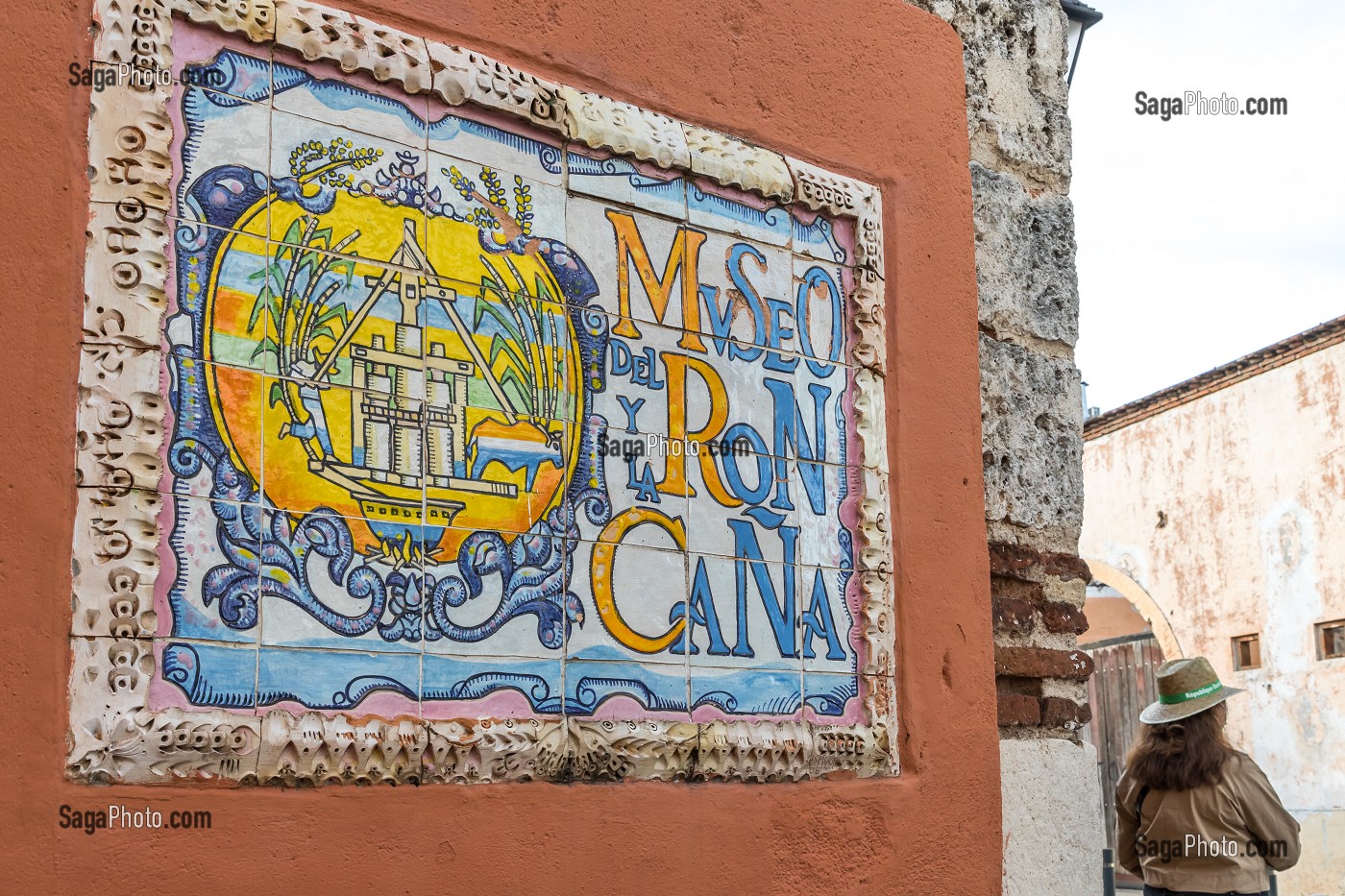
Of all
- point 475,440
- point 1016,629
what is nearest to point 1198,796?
point 1016,629

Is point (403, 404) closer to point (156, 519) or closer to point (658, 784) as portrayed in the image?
point (156, 519)

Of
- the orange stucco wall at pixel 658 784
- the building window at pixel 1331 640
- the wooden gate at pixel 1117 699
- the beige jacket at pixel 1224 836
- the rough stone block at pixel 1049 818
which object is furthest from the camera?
the wooden gate at pixel 1117 699

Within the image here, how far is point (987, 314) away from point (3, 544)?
252cm

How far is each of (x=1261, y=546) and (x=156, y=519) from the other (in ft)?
36.4

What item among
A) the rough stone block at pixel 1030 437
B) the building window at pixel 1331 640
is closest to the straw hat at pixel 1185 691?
the rough stone block at pixel 1030 437

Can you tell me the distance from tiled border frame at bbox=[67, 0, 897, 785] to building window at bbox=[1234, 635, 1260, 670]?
Result: 10.00 metres

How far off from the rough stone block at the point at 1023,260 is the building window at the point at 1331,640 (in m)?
8.24

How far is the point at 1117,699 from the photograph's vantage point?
1301 centimetres

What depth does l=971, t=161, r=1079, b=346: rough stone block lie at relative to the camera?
149 inches

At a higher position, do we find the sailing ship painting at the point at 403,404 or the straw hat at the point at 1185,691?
the sailing ship painting at the point at 403,404

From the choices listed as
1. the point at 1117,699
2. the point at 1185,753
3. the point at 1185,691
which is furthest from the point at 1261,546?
the point at 1185,753

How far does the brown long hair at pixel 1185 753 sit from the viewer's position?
3.76 m

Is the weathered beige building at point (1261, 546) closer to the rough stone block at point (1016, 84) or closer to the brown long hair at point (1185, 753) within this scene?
the brown long hair at point (1185, 753)

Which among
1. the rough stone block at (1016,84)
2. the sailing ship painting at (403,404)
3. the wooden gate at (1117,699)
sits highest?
the rough stone block at (1016,84)
